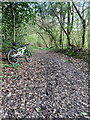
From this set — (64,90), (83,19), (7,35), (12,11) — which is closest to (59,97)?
(64,90)

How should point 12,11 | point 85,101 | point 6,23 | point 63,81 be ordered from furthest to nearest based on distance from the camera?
point 6,23, point 12,11, point 63,81, point 85,101

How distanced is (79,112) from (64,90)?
660 mm

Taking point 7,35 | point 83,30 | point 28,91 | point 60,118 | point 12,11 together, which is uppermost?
point 12,11

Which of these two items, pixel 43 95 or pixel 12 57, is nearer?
pixel 43 95

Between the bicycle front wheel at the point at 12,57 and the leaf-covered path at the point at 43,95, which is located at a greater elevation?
the bicycle front wheel at the point at 12,57

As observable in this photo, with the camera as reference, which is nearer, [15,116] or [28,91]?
[15,116]

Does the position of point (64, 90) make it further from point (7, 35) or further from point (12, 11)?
point (7, 35)

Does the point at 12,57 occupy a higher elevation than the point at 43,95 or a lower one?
higher

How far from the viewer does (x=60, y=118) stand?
1550mm

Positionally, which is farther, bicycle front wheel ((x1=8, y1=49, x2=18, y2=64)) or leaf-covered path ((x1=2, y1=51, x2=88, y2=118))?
bicycle front wheel ((x1=8, y1=49, x2=18, y2=64))

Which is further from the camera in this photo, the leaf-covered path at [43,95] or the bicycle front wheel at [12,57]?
the bicycle front wheel at [12,57]

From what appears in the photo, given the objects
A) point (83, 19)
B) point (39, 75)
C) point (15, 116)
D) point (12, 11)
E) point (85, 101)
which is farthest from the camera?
point (83, 19)

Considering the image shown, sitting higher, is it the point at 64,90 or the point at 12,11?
the point at 12,11

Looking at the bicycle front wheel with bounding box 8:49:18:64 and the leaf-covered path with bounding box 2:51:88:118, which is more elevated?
the bicycle front wheel with bounding box 8:49:18:64
